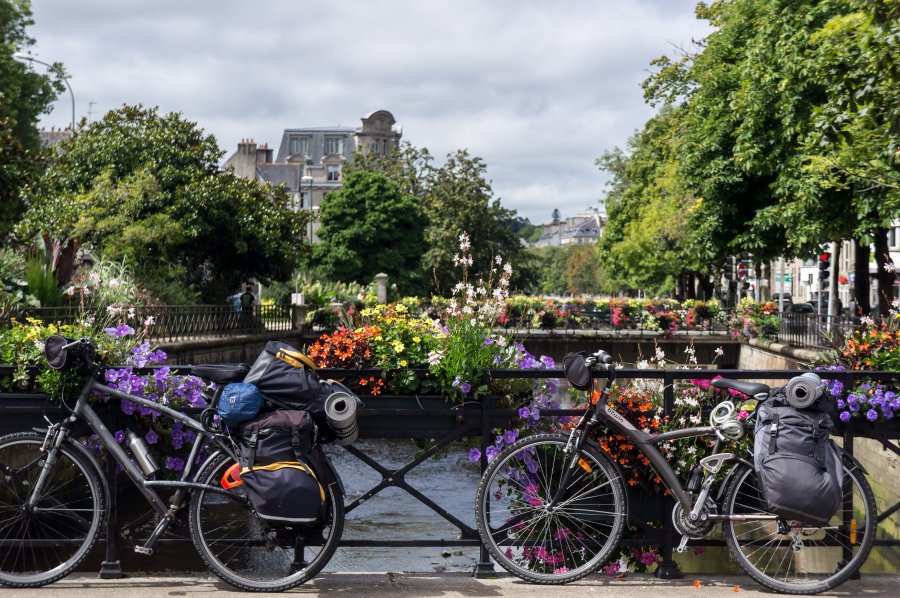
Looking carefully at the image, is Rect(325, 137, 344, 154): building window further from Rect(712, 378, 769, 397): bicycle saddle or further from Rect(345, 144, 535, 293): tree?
Rect(712, 378, 769, 397): bicycle saddle

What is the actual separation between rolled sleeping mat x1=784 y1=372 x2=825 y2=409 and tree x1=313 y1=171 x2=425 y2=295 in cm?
6633

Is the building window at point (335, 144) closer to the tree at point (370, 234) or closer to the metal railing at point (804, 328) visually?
the tree at point (370, 234)

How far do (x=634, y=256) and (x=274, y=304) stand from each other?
26.3m

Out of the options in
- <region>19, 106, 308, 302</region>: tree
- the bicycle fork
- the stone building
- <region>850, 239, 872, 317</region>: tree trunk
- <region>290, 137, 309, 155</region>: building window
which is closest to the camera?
the bicycle fork

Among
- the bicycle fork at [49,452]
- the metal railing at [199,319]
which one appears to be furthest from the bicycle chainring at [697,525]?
the metal railing at [199,319]

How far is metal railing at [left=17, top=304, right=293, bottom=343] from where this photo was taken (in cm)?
2122

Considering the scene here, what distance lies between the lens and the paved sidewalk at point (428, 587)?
5.32m

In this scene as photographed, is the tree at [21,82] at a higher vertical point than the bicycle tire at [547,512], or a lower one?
higher

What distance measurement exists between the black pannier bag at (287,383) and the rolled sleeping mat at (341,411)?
63 millimetres

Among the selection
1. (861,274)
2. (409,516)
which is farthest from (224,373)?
(861,274)

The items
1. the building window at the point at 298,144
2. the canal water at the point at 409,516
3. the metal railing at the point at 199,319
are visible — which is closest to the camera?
Answer: the canal water at the point at 409,516

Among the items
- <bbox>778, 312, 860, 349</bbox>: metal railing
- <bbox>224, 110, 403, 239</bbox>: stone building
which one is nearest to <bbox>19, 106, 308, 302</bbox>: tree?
<bbox>778, 312, 860, 349</bbox>: metal railing

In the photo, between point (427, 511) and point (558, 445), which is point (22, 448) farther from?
point (427, 511)

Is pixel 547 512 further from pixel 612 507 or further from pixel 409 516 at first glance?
Result: pixel 409 516
